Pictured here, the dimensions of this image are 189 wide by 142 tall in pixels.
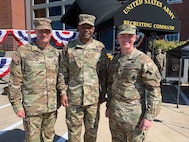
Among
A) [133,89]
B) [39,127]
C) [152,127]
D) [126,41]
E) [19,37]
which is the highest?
[19,37]

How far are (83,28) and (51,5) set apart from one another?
19726 millimetres

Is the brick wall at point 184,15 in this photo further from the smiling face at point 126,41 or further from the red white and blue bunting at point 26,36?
the smiling face at point 126,41

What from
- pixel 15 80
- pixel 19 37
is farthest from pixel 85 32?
pixel 19 37

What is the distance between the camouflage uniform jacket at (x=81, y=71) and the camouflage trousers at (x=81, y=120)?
0.32 feet

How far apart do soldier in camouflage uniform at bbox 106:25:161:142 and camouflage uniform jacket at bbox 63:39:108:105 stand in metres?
0.36

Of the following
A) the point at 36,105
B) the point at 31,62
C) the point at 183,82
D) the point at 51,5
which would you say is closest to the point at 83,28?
the point at 31,62

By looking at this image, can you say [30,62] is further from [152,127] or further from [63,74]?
[152,127]

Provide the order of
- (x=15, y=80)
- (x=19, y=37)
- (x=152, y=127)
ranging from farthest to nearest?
(x=19, y=37) < (x=152, y=127) < (x=15, y=80)

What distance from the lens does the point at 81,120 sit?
9.30 ft

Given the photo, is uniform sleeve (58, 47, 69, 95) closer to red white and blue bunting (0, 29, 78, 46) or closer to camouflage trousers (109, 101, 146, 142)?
camouflage trousers (109, 101, 146, 142)

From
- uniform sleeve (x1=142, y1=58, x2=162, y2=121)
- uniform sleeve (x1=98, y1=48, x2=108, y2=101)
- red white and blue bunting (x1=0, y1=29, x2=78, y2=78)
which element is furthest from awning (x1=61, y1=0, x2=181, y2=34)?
red white and blue bunting (x1=0, y1=29, x2=78, y2=78)

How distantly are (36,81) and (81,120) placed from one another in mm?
786

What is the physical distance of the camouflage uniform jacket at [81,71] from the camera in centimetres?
275

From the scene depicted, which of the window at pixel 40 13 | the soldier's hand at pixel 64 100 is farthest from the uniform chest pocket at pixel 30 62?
the window at pixel 40 13
